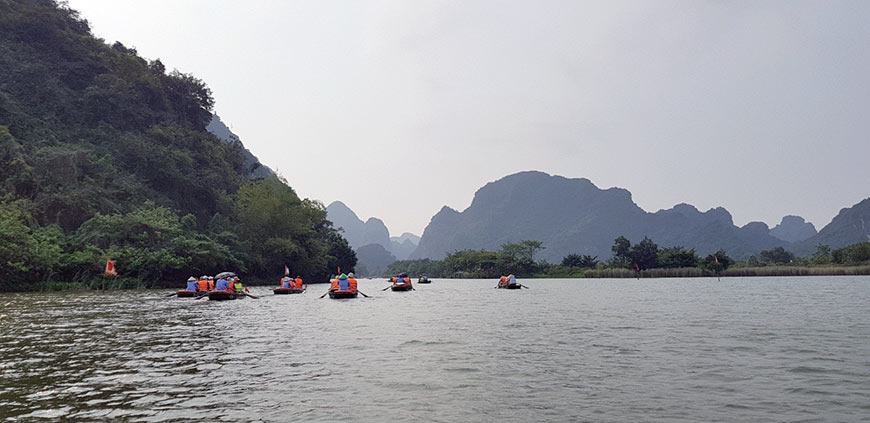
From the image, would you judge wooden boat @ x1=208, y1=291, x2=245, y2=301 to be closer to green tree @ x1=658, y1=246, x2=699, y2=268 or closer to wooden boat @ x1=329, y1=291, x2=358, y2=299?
wooden boat @ x1=329, y1=291, x2=358, y2=299

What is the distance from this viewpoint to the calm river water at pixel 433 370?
7438 mm

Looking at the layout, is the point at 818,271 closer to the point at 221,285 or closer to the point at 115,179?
the point at 221,285

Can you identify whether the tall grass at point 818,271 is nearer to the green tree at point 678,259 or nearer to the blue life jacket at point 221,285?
the green tree at point 678,259

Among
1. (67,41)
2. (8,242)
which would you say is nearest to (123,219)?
(8,242)

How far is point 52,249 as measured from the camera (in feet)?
124

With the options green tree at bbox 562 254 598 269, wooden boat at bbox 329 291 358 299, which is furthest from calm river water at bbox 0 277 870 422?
green tree at bbox 562 254 598 269

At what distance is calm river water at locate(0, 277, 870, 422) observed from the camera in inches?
293

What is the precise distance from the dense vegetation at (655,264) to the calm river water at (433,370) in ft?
190

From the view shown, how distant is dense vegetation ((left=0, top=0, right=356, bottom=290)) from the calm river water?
26.0 m

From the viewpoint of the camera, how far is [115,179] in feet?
176

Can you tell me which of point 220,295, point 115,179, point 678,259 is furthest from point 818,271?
point 115,179

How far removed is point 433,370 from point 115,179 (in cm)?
5377

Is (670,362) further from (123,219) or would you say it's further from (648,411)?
(123,219)

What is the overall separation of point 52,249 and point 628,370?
40751mm
